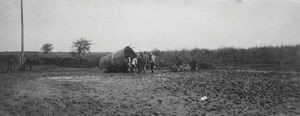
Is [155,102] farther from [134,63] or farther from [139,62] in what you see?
[139,62]

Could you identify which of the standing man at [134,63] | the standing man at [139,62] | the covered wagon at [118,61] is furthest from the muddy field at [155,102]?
the standing man at [139,62]

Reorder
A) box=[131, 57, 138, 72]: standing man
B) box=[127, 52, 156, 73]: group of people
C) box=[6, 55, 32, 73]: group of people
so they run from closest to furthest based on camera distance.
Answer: box=[131, 57, 138, 72]: standing man < box=[127, 52, 156, 73]: group of people < box=[6, 55, 32, 73]: group of people

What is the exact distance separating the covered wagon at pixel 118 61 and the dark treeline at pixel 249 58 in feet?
17.8

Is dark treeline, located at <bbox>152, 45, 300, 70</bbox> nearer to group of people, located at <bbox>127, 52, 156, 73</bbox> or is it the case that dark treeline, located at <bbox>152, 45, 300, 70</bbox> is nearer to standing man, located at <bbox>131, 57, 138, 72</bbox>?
group of people, located at <bbox>127, 52, 156, 73</bbox>

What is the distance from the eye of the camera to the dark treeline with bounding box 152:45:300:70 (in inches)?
1061

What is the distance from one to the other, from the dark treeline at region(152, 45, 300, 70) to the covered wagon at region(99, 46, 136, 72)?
542 centimetres

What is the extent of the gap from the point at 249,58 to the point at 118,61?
17116 mm

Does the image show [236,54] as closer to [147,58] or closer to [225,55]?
[225,55]

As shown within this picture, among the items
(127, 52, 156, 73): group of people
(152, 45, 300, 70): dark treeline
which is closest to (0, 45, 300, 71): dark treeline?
(152, 45, 300, 70): dark treeline

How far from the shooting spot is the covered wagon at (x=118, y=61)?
21763 millimetres

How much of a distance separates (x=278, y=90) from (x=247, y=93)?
4.94 ft

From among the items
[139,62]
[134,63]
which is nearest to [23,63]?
[139,62]

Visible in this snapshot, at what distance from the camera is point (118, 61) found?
2200 centimetres

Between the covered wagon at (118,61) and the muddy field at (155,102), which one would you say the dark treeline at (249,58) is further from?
the muddy field at (155,102)
